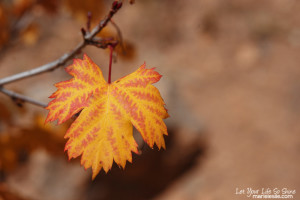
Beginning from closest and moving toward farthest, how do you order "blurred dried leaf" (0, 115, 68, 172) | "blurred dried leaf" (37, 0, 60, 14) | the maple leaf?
the maple leaf
"blurred dried leaf" (0, 115, 68, 172)
"blurred dried leaf" (37, 0, 60, 14)

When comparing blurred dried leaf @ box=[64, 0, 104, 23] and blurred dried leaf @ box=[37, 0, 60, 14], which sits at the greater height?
A: blurred dried leaf @ box=[37, 0, 60, 14]

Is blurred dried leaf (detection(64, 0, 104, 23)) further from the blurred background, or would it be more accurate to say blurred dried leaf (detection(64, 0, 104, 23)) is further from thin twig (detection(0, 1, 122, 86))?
thin twig (detection(0, 1, 122, 86))

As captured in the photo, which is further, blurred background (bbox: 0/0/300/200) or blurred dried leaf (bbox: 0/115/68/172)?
blurred background (bbox: 0/0/300/200)

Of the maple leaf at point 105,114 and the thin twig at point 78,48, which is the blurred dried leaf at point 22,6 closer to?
the thin twig at point 78,48

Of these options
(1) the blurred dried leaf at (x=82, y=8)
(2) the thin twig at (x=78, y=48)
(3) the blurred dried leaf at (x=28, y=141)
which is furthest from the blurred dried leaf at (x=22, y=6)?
(2) the thin twig at (x=78, y=48)

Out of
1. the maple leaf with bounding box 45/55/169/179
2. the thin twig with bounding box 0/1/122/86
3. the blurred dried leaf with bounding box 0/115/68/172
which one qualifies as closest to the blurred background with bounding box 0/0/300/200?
the blurred dried leaf with bounding box 0/115/68/172

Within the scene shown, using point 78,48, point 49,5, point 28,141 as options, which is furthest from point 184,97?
point 78,48
